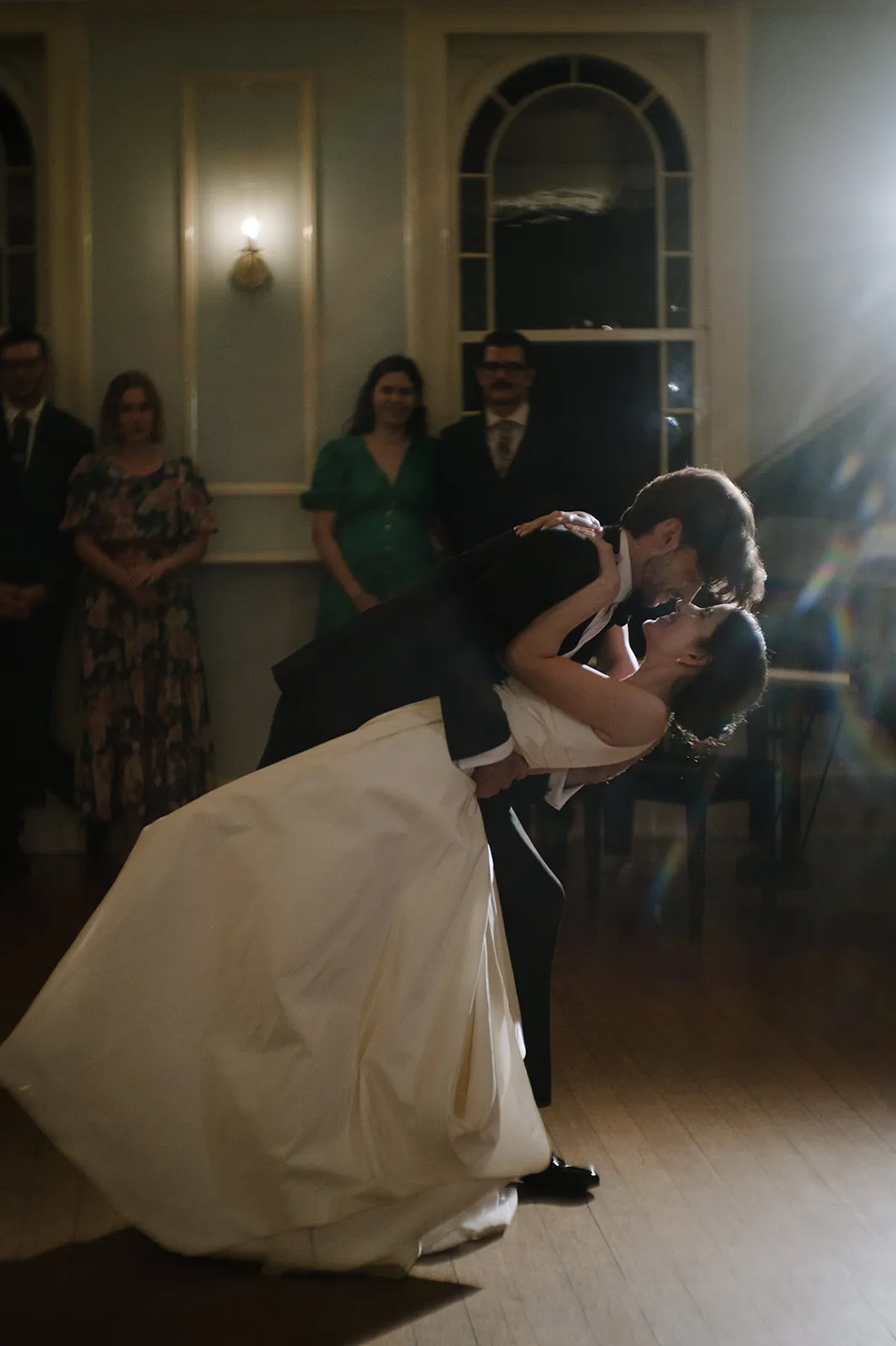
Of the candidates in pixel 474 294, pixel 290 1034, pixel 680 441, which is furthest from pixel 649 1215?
pixel 474 294

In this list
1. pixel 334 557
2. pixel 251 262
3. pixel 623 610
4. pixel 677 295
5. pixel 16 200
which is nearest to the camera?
pixel 623 610

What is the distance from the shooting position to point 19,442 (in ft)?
17.4

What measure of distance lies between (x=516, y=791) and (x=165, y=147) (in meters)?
3.82

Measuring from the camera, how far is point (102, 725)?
5.13 metres

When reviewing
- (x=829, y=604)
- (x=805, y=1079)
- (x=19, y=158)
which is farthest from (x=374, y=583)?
(x=805, y=1079)

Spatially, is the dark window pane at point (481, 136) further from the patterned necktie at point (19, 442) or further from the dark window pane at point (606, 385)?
the patterned necktie at point (19, 442)

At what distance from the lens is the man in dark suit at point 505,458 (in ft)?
16.5

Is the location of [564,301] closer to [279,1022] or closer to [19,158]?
[19,158]

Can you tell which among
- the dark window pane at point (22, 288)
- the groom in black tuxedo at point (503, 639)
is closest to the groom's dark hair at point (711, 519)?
the groom in black tuxedo at point (503, 639)

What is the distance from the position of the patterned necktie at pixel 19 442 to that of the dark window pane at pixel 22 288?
530mm

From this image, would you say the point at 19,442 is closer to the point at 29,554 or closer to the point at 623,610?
the point at 29,554

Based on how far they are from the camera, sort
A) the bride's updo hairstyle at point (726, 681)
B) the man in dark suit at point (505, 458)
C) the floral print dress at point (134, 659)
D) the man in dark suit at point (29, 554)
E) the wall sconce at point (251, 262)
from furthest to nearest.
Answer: the wall sconce at point (251, 262), the man in dark suit at point (29, 554), the floral print dress at point (134, 659), the man in dark suit at point (505, 458), the bride's updo hairstyle at point (726, 681)

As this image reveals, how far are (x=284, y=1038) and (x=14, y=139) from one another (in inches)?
179

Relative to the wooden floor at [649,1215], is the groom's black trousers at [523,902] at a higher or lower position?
higher
